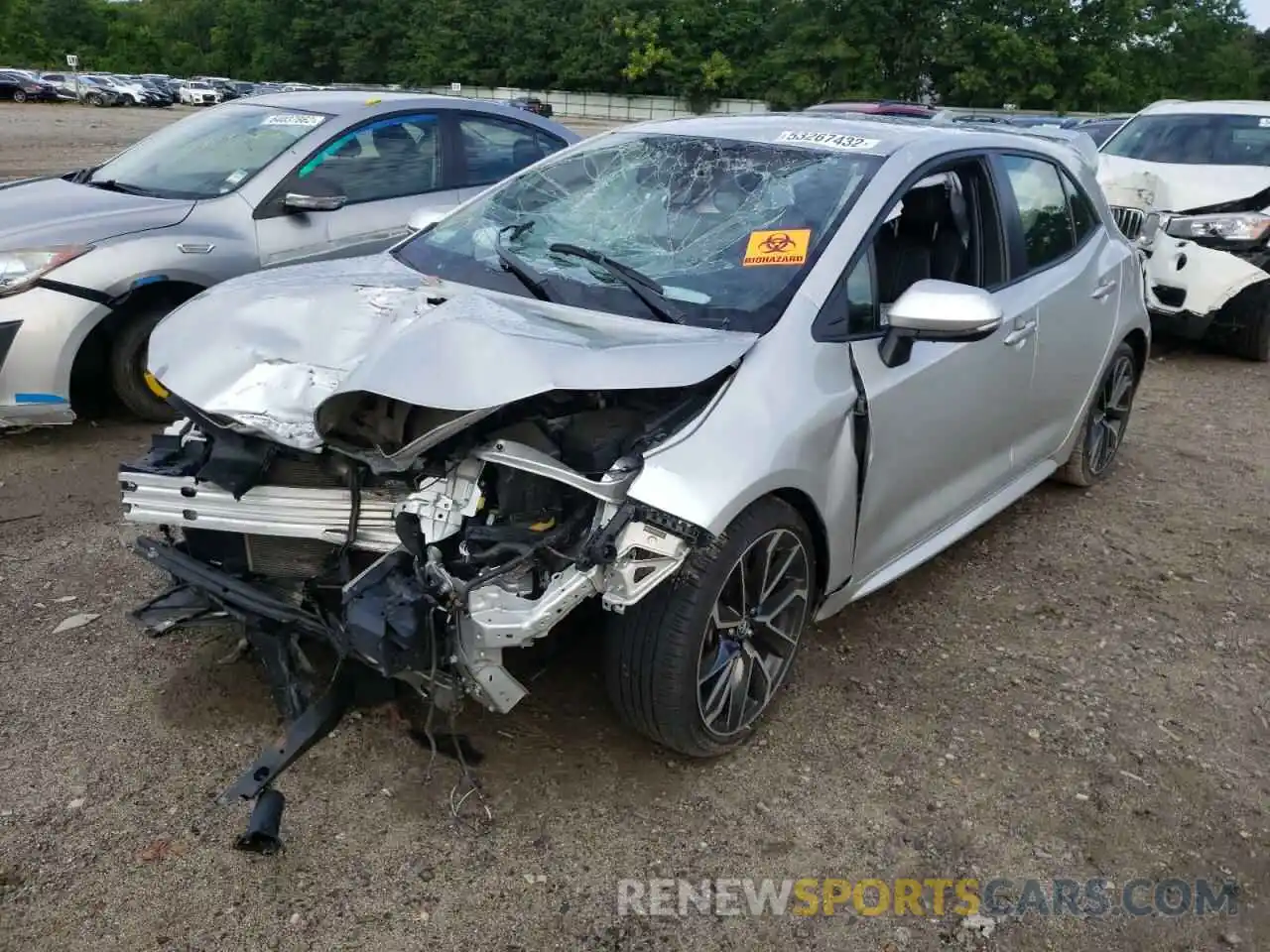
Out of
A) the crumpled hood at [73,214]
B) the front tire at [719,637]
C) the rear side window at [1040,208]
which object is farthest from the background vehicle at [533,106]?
the front tire at [719,637]

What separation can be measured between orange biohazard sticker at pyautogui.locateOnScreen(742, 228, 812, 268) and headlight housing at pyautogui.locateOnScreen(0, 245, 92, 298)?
355 centimetres

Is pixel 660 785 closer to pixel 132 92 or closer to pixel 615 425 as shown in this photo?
pixel 615 425

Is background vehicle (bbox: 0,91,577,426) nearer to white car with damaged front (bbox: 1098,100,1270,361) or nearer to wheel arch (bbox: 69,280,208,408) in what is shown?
wheel arch (bbox: 69,280,208,408)

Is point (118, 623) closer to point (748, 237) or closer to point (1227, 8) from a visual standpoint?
point (748, 237)

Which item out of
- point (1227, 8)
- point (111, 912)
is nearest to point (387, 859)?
point (111, 912)

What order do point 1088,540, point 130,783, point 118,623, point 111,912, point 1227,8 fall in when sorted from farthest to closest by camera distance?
1. point 1227,8
2. point 1088,540
3. point 118,623
4. point 130,783
5. point 111,912

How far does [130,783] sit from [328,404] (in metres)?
1.20

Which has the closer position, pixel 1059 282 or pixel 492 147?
pixel 1059 282

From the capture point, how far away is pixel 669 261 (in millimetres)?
3363

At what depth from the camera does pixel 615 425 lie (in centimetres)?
286

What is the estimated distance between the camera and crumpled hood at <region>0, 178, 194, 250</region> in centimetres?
514

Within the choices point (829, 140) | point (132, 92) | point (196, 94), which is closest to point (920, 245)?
point (829, 140)

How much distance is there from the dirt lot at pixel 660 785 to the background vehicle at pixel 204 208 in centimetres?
118

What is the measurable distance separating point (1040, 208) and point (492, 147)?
361 centimetres
